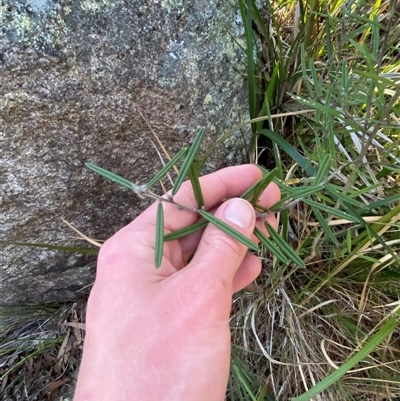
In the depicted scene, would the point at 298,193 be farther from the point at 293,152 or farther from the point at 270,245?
the point at 293,152

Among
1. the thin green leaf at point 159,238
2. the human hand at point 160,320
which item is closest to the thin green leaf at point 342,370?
the human hand at point 160,320

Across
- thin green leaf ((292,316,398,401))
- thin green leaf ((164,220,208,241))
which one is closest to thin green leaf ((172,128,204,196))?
thin green leaf ((164,220,208,241))

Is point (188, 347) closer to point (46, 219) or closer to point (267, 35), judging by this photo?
point (46, 219)

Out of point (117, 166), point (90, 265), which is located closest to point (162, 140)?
point (117, 166)

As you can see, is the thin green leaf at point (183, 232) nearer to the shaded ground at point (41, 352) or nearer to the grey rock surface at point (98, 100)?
the grey rock surface at point (98, 100)

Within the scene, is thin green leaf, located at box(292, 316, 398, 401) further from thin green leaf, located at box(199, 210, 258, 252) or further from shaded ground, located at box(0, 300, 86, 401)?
shaded ground, located at box(0, 300, 86, 401)

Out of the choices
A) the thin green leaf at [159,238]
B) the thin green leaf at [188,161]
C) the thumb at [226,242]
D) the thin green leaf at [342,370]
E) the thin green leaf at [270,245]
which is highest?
the thin green leaf at [188,161]

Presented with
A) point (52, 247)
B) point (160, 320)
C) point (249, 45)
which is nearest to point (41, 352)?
point (52, 247)
